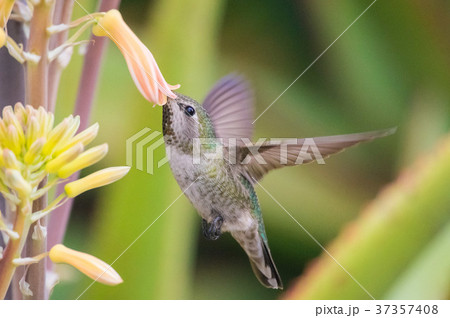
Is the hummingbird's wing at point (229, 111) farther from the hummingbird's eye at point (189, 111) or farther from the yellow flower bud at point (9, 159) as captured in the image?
the yellow flower bud at point (9, 159)

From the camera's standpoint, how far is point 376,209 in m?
0.68

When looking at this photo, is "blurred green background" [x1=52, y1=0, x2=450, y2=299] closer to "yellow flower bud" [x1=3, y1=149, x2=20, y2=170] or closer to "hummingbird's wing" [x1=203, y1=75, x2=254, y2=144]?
"hummingbird's wing" [x1=203, y1=75, x2=254, y2=144]

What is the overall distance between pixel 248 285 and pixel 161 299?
4.8 inches

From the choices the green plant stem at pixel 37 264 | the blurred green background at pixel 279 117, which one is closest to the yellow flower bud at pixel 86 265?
the green plant stem at pixel 37 264

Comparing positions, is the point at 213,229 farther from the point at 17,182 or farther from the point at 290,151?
the point at 17,182

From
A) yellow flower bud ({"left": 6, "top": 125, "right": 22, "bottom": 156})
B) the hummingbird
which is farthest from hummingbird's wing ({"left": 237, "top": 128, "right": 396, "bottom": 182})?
yellow flower bud ({"left": 6, "top": 125, "right": 22, "bottom": 156})

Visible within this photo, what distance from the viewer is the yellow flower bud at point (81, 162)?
485mm

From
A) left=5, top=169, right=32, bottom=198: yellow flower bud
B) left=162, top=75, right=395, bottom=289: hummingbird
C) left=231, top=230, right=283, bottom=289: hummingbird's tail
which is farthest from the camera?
left=231, top=230, right=283, bottom=289: hummingbird's tail

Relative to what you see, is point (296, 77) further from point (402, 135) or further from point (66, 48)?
point (66, 48)

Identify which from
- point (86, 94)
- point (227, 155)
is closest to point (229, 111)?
point (227, 155)

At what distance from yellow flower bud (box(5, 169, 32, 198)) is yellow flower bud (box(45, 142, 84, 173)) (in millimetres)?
26

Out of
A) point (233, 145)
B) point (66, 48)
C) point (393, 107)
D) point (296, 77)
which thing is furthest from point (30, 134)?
point (393, 107)

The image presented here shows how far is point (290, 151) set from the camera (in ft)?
1.91

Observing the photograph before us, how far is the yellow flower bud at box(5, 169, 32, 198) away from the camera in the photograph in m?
0.45
